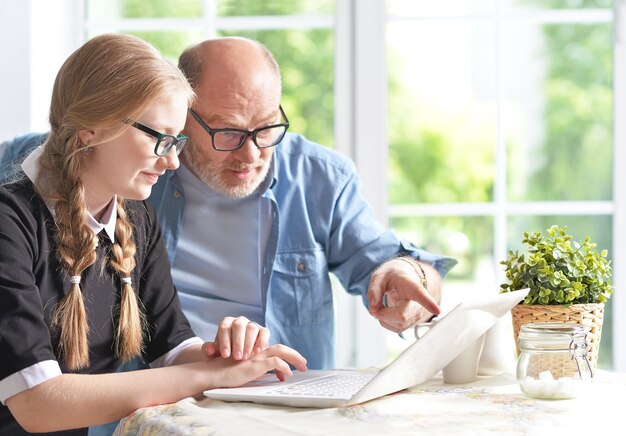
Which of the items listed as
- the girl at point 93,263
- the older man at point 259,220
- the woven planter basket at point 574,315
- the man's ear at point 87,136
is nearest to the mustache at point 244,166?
the older man at point 259,220

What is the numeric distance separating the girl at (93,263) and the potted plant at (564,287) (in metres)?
0.41

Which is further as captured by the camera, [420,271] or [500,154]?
[500,154]

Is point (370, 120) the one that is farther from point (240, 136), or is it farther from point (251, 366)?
point (251, 366)

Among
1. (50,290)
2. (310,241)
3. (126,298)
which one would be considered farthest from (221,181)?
(50,290)

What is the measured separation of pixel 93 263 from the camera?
1568 millimetres

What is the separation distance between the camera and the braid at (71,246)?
1.49 metres

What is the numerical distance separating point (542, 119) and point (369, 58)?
622mm

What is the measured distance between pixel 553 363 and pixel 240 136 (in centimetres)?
90

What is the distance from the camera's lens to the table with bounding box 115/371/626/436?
3.74 feet

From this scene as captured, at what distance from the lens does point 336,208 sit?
2152mm

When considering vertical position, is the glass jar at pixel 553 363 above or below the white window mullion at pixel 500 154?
below

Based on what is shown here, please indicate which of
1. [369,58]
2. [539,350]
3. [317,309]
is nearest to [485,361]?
[539,350]

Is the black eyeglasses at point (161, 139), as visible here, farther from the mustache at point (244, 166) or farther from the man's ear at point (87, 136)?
the mustache at point (244, 166)

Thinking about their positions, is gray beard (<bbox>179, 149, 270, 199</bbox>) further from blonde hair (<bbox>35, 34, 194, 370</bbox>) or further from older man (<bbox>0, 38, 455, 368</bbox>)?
blonde hair (<bbox>35, 34, 194, 370</bbox>)
